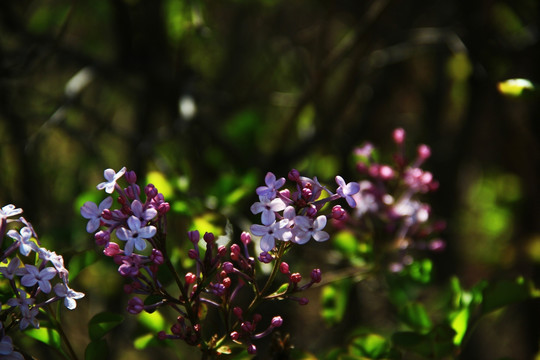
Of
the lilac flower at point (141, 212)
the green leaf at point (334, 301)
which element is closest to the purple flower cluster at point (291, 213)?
the lilac flower at point (141, 212)

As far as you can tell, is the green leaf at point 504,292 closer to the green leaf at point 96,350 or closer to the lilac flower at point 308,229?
the lilac flower at point 308,229

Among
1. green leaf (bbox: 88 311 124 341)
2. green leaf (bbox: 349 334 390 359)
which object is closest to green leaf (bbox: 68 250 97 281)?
green leaf (bbox: 88 311 124 341)

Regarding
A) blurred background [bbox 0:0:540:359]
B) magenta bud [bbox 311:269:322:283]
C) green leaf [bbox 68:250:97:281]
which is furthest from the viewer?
blurred background [bbox 0:0:540:359]

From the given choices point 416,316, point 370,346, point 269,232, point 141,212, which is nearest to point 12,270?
point 141,212

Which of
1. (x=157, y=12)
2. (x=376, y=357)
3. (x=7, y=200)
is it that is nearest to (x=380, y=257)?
(x=376, y=357)

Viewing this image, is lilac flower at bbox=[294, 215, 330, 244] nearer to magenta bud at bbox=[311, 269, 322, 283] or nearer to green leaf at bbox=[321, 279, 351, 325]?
magenta bud at bbox=[311, 269, 322, 283]
